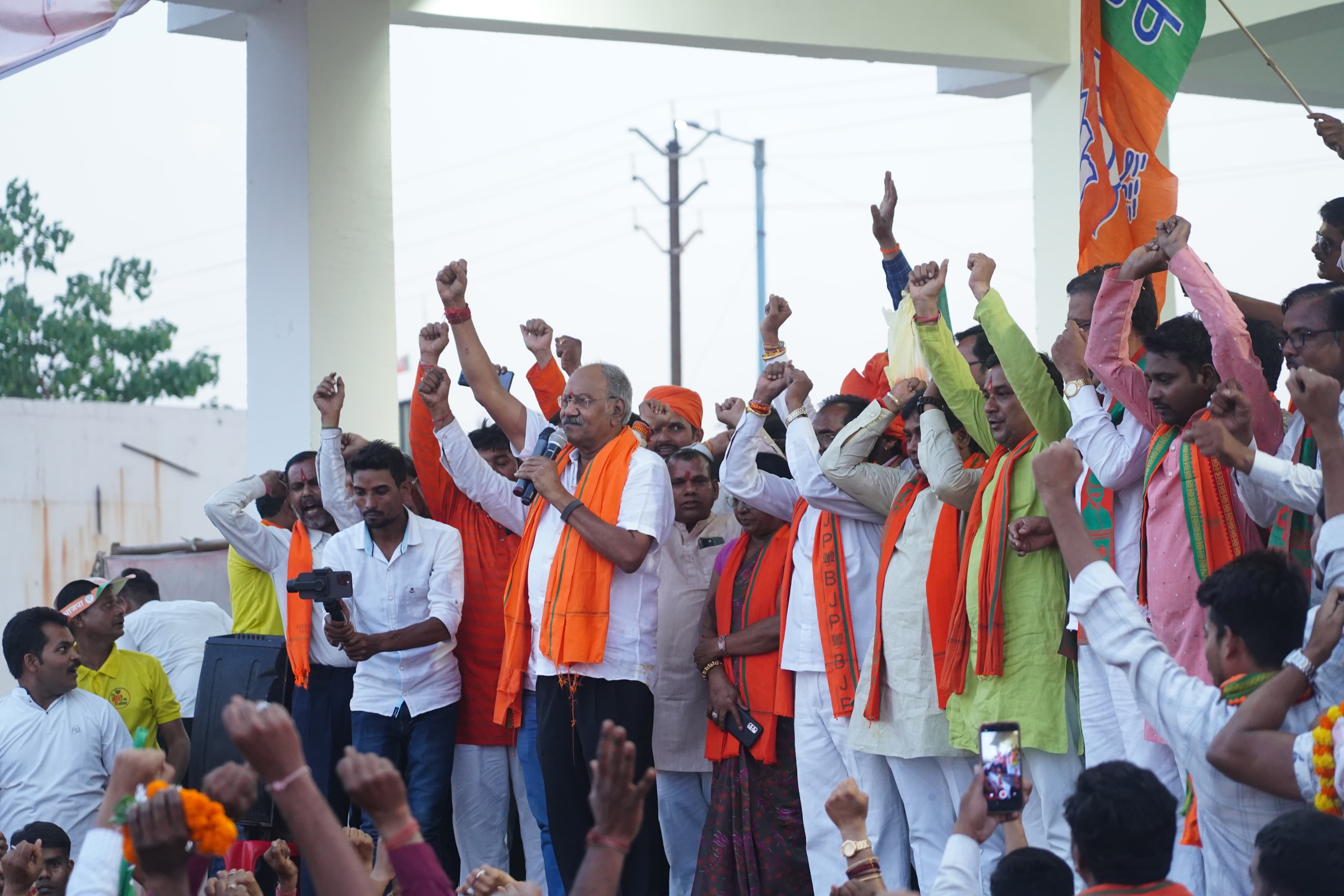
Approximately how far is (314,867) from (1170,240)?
2.97 m

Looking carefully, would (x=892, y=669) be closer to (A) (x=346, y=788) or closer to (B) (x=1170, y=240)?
(B) (x=1170, y=240)

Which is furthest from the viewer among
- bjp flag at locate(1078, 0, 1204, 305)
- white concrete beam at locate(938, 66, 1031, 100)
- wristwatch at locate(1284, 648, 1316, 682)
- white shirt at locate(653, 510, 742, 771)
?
white concrete beam at locate(938, 66, 1031, 100)

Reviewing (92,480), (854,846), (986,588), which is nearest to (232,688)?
(986,588)

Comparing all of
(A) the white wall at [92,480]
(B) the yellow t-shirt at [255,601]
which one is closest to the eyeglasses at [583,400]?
(B) the yellow t-shirt at [255,601]

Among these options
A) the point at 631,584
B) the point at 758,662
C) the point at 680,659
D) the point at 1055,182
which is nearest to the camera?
the point at 631,584

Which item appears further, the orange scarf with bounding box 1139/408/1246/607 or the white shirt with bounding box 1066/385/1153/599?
the white shirt with bounding box 1066/385/1153/599

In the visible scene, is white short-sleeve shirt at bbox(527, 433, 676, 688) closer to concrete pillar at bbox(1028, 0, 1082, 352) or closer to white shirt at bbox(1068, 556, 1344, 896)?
white shirt at bbox(1068, 556, 1344, 896)

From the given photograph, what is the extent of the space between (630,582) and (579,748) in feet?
2.01

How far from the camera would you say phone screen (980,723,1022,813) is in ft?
9.95

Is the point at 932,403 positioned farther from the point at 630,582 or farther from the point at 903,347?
the point at 630,582

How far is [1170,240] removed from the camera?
4242mm

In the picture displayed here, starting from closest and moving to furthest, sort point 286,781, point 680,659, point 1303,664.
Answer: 1. point 286,781
2. point 1303,664
3. point 680,659

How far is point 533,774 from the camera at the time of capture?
5680 millimetres

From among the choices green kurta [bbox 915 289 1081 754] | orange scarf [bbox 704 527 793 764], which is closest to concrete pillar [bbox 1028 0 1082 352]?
orange scarf [bbox 704 527 793 764]
